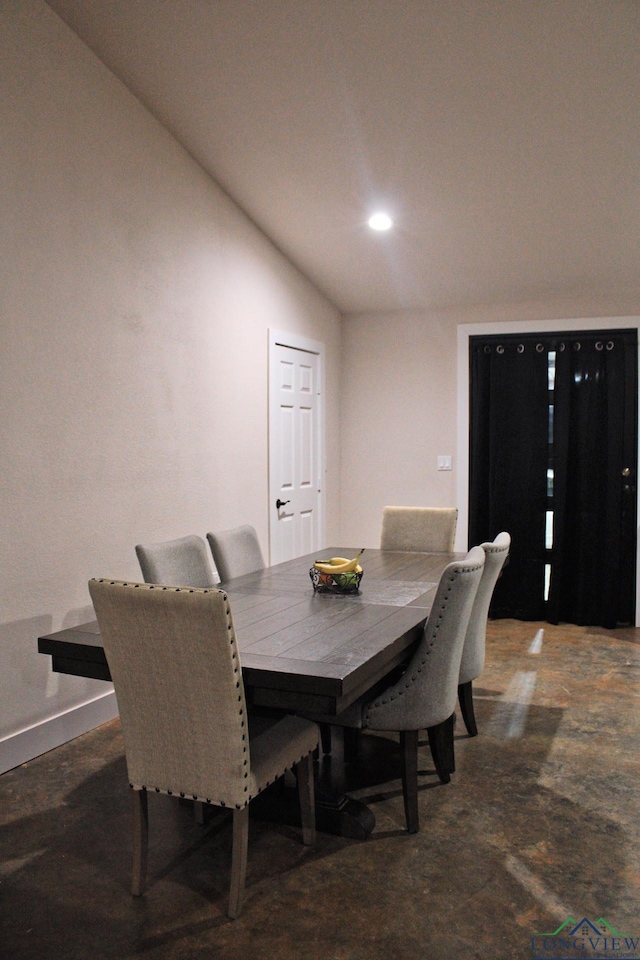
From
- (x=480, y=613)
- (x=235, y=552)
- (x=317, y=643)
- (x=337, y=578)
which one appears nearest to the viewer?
(x=317, y=643)

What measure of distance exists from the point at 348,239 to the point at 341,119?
1.26 m

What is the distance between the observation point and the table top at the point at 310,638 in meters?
1.96

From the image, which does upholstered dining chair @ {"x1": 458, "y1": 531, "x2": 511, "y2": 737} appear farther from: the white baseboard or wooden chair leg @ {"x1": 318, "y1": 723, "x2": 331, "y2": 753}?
the white baseboard

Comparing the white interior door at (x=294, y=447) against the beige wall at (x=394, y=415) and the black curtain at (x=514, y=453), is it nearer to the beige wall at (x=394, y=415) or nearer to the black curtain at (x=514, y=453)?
the beige wall at (x=394, y=415)

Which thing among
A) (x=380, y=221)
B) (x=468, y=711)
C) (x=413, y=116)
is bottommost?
(x=468, y=711)

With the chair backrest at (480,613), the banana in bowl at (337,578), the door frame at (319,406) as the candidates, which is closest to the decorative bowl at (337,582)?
the banana in bowl at (337,578)

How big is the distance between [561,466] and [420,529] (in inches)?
63.5

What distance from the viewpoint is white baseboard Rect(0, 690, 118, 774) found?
2.96m

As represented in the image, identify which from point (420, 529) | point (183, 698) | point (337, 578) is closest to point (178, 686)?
point (183, 698)

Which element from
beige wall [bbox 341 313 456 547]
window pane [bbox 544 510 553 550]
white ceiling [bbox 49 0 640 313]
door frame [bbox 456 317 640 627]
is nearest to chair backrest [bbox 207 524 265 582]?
white ceiling [bbox 49 0 640 313]

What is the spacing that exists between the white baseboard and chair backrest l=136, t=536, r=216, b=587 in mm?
747

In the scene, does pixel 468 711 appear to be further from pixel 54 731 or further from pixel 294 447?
pixel 294 447

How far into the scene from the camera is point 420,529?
4375mm

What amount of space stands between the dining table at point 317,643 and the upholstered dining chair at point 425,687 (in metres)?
0.08
